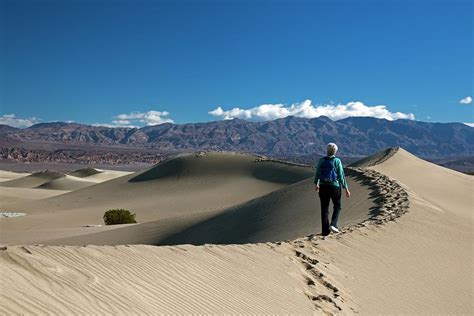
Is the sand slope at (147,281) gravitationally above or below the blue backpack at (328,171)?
below

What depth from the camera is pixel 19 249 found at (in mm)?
5602

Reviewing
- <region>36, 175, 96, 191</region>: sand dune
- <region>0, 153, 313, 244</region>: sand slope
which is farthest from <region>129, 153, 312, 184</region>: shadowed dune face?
<region>36, 175, 96, 191</region>: sand dune

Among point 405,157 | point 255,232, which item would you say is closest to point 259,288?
point 255,232

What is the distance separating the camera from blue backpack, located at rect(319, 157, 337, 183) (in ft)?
31.2

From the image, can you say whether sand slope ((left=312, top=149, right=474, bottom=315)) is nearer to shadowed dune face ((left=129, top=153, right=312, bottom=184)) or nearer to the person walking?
the person walking

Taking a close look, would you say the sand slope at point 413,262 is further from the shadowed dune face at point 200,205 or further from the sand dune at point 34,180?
the sand dune at point 34,180

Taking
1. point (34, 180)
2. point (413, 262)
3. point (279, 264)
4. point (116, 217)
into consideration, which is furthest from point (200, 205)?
point (34, 180)

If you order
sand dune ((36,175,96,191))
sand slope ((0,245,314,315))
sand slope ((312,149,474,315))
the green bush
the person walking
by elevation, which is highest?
the person walking

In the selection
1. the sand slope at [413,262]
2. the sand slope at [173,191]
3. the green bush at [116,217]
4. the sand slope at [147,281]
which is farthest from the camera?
the sand slope at [173,191]

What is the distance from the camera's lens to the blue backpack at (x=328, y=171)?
31.2 ft

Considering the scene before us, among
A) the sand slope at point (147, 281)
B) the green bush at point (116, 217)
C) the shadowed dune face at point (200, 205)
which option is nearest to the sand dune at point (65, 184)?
the shadowed dune face at point (200, 205)

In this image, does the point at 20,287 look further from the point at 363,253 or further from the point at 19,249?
the point at 363,253

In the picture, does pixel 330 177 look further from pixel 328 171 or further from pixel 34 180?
pixel 34 180

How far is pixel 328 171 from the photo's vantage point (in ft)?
31.3
